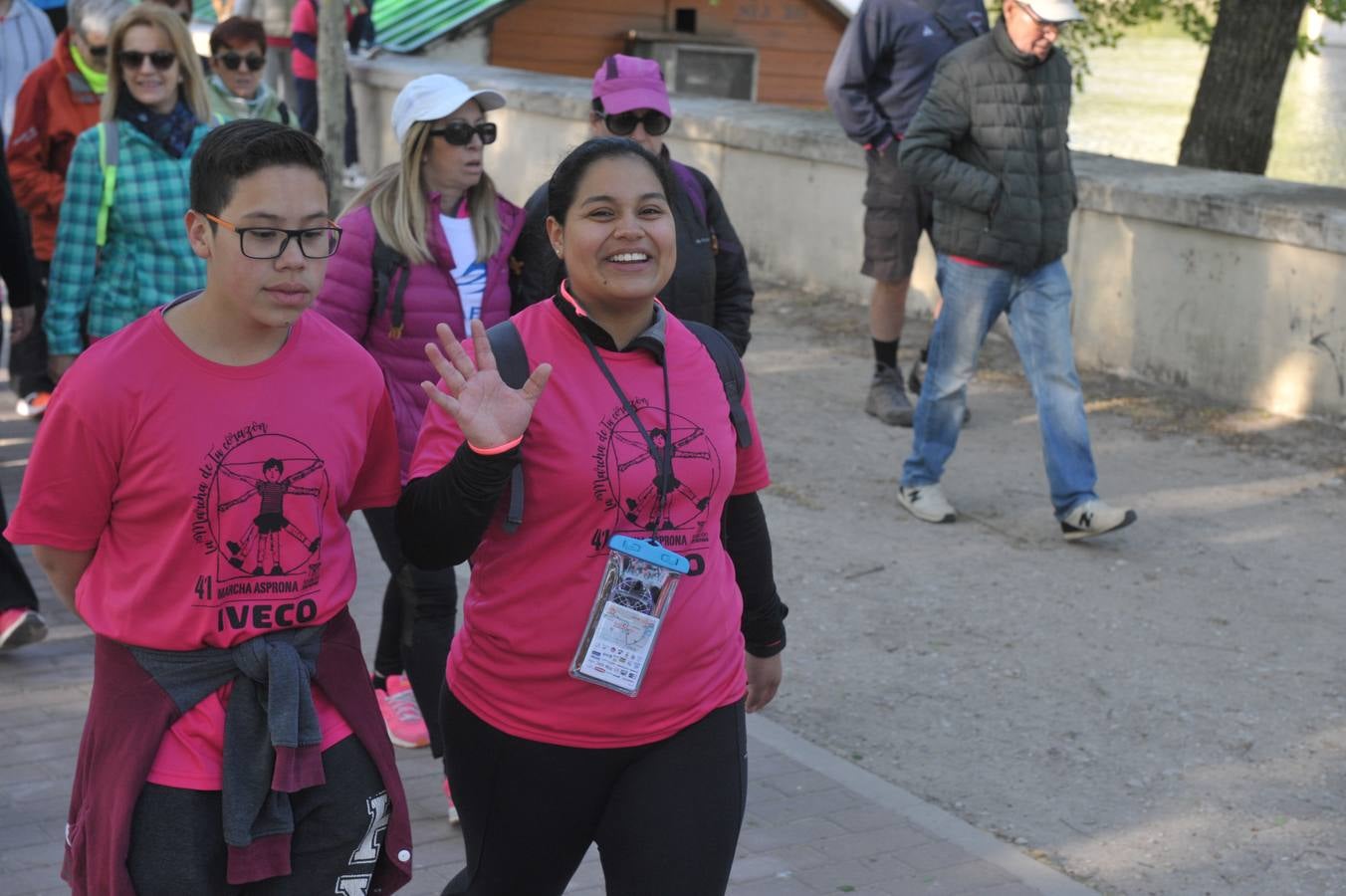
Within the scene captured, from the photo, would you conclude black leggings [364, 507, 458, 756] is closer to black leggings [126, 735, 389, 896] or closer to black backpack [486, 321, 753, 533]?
black backpack [486, 321, 753, 533]

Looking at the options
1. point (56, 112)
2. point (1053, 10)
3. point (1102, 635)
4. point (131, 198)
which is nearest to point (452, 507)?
point (131, 198)

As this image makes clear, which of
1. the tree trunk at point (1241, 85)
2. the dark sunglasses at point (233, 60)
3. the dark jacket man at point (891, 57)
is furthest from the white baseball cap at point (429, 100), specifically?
the tree trunk at point (1241, 85)

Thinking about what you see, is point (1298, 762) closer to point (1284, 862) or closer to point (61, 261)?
point (1284, 862)

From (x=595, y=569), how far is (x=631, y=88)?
2418mm

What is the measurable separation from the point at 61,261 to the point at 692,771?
3.47 meters

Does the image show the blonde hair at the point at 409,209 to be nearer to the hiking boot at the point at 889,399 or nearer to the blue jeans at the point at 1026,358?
the blue jeans at the point at 1026,358

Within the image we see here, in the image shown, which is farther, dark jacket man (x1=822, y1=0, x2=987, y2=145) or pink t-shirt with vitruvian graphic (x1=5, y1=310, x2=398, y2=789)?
dark jacket man (x1=822, y1=0, x2=987, y2=145)

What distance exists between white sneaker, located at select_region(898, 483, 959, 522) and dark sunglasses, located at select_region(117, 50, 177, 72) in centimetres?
348

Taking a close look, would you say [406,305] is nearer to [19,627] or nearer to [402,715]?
[402,715]

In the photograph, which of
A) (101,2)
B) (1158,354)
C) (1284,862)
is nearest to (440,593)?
(1284,862)

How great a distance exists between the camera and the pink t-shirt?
10.3ft

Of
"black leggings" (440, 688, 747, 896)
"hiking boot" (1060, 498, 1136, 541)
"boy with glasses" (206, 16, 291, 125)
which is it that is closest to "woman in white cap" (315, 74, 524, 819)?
"black leggings" (440, 688, 747, 896)

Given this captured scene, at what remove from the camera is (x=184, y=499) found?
291 cm

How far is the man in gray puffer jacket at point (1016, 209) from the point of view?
7.09 metres
